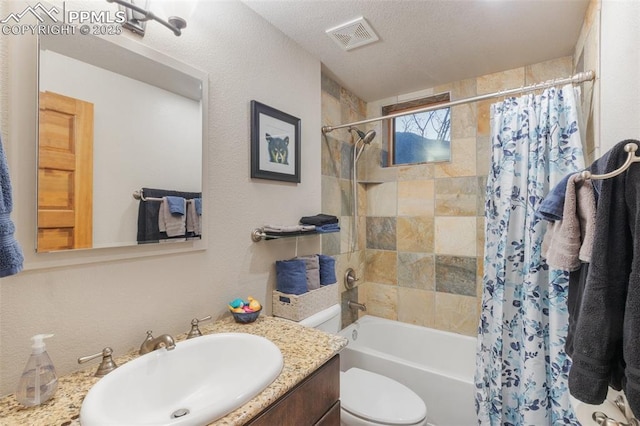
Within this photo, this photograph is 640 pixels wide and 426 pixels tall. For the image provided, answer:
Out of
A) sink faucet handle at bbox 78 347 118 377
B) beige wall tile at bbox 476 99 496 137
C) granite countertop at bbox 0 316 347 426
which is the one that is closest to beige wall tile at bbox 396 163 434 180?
beige wall tile at bbox 476 99 496 137

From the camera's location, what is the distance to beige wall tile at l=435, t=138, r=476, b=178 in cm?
229

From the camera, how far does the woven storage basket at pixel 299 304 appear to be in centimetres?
153

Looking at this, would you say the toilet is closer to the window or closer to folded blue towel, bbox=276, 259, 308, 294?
folded blue towel, bbox=276, 259, 308, 294

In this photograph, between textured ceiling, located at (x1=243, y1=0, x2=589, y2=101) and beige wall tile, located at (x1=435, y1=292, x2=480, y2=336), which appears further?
beige wall tile, located at (x1=435, y1=292, x2=480, y2=336)

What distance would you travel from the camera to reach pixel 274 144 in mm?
1656

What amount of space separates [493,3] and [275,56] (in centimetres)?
117

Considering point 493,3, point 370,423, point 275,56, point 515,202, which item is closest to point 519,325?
point 515,202

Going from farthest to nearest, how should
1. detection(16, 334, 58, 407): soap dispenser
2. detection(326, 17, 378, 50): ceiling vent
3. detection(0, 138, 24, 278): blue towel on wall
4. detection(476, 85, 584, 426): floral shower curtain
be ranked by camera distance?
1. detection(326, 17, 378, 50): ceiling vent
2. detection(476, 85, 584, 426): floral shower curtain
3. detection(16, 334, 58, 407): soap dispenser
4. detection(0, 138, 24, 278): blue towel on wall

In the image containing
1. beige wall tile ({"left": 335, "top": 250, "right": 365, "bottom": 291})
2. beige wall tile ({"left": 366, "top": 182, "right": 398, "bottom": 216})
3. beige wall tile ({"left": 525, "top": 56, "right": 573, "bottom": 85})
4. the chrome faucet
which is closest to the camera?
the chrome faucet

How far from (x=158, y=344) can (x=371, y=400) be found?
1156mm

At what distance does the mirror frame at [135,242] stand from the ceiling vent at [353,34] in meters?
0.86

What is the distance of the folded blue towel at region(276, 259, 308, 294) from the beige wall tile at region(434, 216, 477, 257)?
1325mm

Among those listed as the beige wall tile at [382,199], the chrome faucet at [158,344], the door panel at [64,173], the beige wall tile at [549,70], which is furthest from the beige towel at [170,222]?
the beige wall tile at [549,70]

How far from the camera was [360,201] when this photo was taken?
2.70 m
